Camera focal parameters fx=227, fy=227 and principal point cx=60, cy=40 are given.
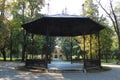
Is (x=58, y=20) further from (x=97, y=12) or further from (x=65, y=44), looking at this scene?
(x=65, y=44)

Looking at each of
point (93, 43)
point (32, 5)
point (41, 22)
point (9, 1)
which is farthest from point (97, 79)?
point (32, 5)

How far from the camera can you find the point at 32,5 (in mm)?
41062

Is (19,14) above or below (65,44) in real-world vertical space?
above

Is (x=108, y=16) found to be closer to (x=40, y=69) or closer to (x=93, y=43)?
(x=93, y=43)

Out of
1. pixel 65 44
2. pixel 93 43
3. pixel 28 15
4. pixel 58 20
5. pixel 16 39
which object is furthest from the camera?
pixel 65 44

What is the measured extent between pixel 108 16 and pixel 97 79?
88.9 feet

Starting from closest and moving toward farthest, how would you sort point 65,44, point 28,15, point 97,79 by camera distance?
point 97,79 → point 28,15 → point 65,44

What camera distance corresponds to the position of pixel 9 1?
34.2 metres

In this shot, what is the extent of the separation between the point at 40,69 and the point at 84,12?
22831 millimetres

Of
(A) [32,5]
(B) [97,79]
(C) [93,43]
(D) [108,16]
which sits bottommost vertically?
(B) [97,79]

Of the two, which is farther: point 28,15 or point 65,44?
point 65,44

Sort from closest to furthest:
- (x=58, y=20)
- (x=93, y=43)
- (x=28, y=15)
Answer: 1. (x=58, y=20)
2. (x=93, y=43)
3. (x=28, y=15)

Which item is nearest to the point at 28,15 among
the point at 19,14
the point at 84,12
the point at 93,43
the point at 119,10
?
the point at 19,14

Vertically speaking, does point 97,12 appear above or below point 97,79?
above
